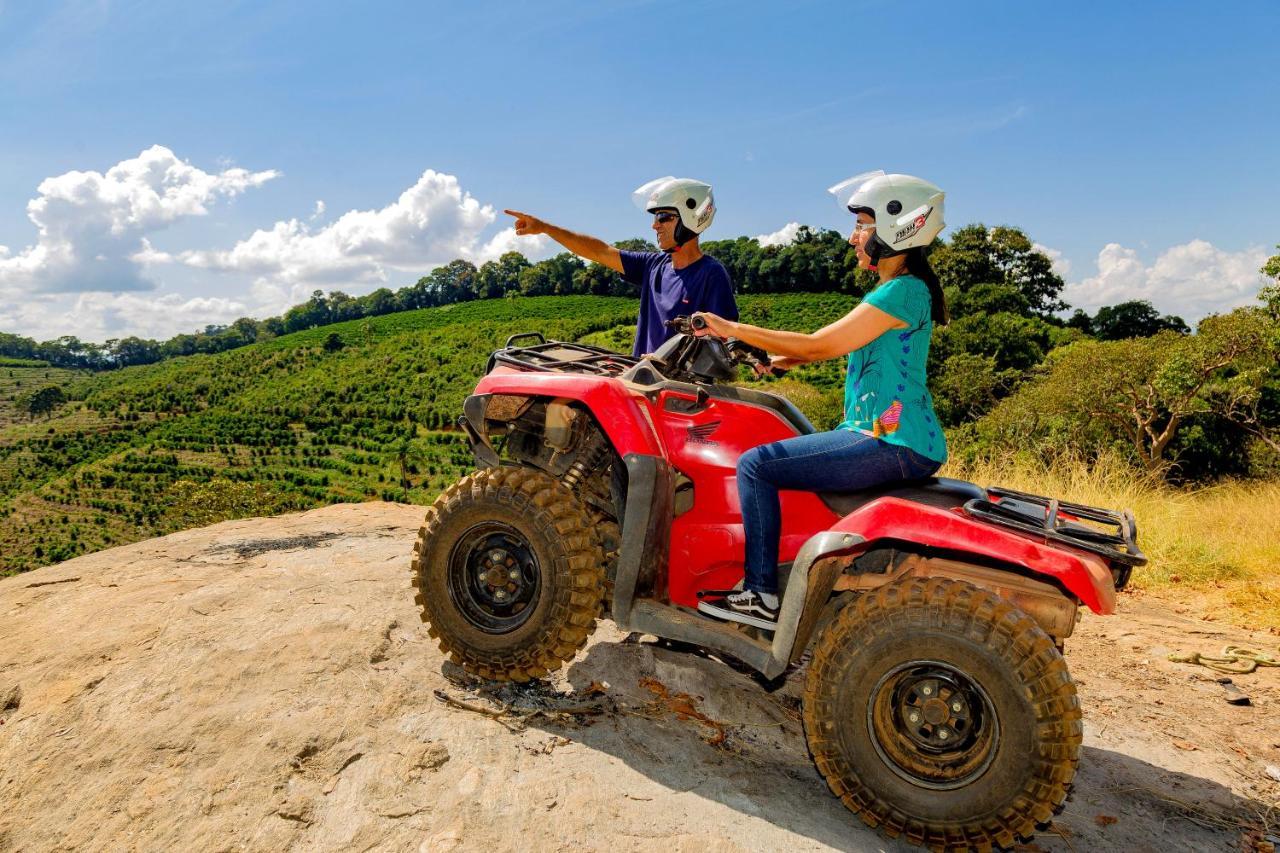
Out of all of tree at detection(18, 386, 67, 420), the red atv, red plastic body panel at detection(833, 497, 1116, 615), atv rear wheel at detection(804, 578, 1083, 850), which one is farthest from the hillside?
atv rear wheel at detection(804, 578, 1083, 850)

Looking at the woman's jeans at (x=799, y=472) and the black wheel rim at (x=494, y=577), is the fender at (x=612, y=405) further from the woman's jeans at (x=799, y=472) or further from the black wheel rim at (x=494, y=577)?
the black wheel rim at (x=494, y=577)

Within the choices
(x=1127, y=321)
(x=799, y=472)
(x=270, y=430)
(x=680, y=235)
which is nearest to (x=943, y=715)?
(x=799, y=472)

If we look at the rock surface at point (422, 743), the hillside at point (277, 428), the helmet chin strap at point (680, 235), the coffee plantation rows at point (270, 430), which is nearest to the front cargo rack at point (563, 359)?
the helmet chin strap at point (680, 235)

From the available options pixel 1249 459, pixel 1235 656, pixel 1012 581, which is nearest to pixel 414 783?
pixel 1012 581

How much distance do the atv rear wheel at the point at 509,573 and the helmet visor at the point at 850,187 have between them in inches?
73.2

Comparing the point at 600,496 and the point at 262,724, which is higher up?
the point at 600,496

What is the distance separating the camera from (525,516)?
3674 millimetres

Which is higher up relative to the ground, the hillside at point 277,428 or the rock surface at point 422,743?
the rock surface at point 422,743

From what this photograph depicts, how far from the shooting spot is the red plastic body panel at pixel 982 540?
2.72 meters

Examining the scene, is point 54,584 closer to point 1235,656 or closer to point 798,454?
point 798,454

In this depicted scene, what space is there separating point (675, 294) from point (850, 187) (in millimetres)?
1558

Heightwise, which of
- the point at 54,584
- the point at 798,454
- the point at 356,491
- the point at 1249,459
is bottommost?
the point at 356,491

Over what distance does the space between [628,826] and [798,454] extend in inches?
61.6

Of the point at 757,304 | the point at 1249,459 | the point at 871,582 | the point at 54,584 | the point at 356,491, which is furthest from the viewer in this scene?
the point at 757,304
